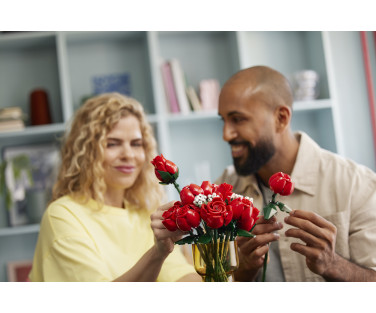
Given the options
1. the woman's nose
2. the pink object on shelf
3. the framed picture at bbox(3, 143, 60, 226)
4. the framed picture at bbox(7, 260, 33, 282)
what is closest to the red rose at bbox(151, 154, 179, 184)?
the woman's nose

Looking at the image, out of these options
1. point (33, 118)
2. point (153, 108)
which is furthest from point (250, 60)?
point (33, 118)

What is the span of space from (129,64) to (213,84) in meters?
0.50

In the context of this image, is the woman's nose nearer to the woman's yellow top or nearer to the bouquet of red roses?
the woman's yellow top

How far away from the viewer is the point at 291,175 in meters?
1.42

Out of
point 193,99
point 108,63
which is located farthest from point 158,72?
point 108,63

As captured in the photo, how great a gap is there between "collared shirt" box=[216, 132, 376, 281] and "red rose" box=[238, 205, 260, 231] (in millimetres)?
379

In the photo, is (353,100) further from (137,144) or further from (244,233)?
(244,233)

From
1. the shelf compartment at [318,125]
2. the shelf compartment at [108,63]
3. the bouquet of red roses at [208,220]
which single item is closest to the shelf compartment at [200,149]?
the shelf compartment at [108,63]

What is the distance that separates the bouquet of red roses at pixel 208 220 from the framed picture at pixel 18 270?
1696 mm

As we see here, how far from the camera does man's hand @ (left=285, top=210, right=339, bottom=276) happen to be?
3.62ft
